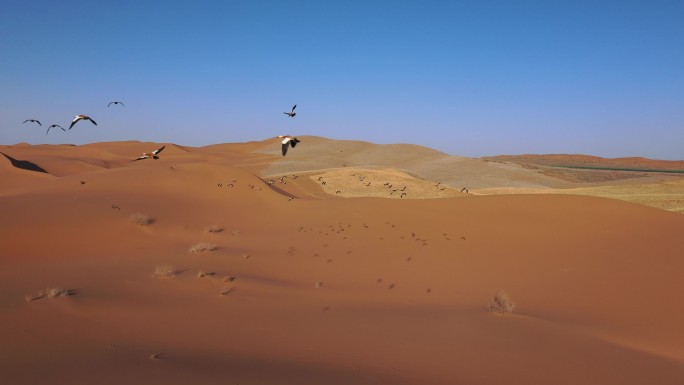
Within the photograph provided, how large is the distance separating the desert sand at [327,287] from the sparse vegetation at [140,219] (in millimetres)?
40

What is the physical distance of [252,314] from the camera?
7457mm

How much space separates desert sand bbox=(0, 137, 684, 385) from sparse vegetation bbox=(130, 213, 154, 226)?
1.6 inches

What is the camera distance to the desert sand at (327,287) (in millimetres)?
5375

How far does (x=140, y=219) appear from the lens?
1466 cm

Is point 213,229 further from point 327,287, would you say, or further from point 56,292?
point 56,292

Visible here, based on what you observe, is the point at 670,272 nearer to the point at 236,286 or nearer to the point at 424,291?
the point at 424,291

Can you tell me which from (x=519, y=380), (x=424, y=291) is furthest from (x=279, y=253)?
(x=519, y=380)

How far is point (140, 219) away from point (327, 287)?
7918mm

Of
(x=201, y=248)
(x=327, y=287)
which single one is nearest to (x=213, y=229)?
(x=201, y=248)

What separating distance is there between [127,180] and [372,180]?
18263 mm

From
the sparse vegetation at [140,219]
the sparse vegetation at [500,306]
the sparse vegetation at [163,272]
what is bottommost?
the sparse vegetation at [500,306]

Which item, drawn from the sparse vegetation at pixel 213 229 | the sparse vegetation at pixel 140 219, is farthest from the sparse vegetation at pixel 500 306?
the sparse vegetation at pixel 140 219

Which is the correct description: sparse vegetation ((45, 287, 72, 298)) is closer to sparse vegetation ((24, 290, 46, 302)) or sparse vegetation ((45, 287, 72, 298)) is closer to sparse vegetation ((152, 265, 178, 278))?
sparse vegetation ((24, 290, 46, 302))

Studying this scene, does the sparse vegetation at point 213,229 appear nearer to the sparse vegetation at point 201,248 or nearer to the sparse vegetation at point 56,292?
the sparse vegetation at point 201,248
